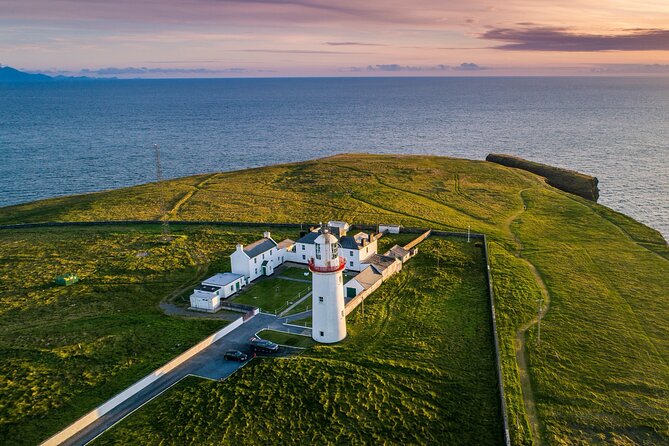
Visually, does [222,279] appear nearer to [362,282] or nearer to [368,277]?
[362,282]

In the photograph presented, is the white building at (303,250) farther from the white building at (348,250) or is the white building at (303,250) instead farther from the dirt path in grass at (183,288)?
the dirt path in grass at (183,288)

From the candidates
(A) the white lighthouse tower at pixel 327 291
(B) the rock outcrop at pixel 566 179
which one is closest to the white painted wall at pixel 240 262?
(A) the white lighthouse tower at pixel 327 291

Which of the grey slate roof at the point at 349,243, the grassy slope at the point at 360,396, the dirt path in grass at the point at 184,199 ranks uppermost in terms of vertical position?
the grey slate roof at the point at 349,243

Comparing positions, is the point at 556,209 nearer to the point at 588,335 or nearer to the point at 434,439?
the point at 588,335

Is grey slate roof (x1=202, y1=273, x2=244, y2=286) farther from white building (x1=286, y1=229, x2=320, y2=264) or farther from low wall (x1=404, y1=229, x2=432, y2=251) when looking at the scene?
low wall (x1=404, y1=229, x2=432, y2=251)

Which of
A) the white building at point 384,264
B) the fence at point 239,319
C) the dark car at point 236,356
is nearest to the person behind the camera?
the fence at point 239,319

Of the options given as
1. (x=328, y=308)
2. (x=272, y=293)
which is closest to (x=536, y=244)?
(x=272, y=293)

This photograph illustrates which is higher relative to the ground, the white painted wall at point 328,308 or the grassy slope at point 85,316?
the white painted wall at point 328,308
